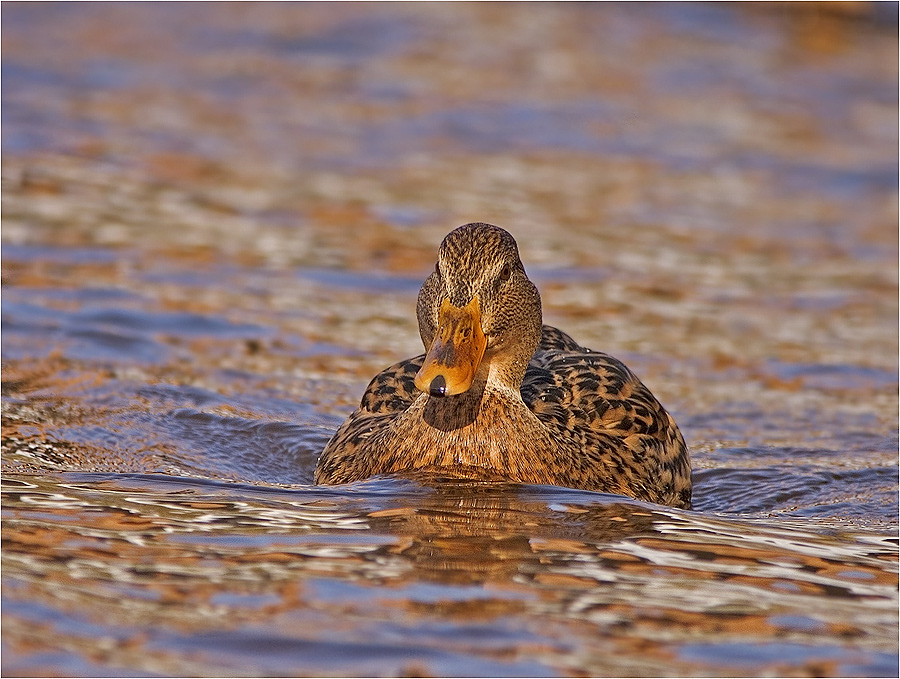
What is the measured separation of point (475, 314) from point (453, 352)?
295 mm

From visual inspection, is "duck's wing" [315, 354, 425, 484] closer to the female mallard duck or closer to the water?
the female mallard duck

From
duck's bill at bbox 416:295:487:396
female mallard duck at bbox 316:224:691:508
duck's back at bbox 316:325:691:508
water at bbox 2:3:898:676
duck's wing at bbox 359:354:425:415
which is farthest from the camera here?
duck's wing at bbox 359:354:425:415

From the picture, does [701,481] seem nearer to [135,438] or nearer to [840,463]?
[840,463]

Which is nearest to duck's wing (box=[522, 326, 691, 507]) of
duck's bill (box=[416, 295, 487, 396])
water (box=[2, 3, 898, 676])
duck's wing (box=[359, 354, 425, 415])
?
water (box=[2, 3, 898, 676])

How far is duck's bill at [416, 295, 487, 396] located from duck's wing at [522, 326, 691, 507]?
2.32 ft

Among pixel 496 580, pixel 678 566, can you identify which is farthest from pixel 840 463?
pixel 496 580

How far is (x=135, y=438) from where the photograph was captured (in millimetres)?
7996

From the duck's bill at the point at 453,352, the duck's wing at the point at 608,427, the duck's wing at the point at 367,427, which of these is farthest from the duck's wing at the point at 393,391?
the duck's bill at the point at 453,352

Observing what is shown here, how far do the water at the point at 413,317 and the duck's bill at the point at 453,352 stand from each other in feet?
1.66

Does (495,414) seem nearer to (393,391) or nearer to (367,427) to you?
(367,427)

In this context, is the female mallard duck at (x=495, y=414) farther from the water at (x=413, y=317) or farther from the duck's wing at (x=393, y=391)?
the water at (x=413, y=317)

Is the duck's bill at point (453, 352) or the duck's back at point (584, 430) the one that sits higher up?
the duck's bill at point (453, 352)

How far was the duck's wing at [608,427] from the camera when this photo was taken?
275 inches

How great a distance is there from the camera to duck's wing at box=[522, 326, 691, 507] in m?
6.98
